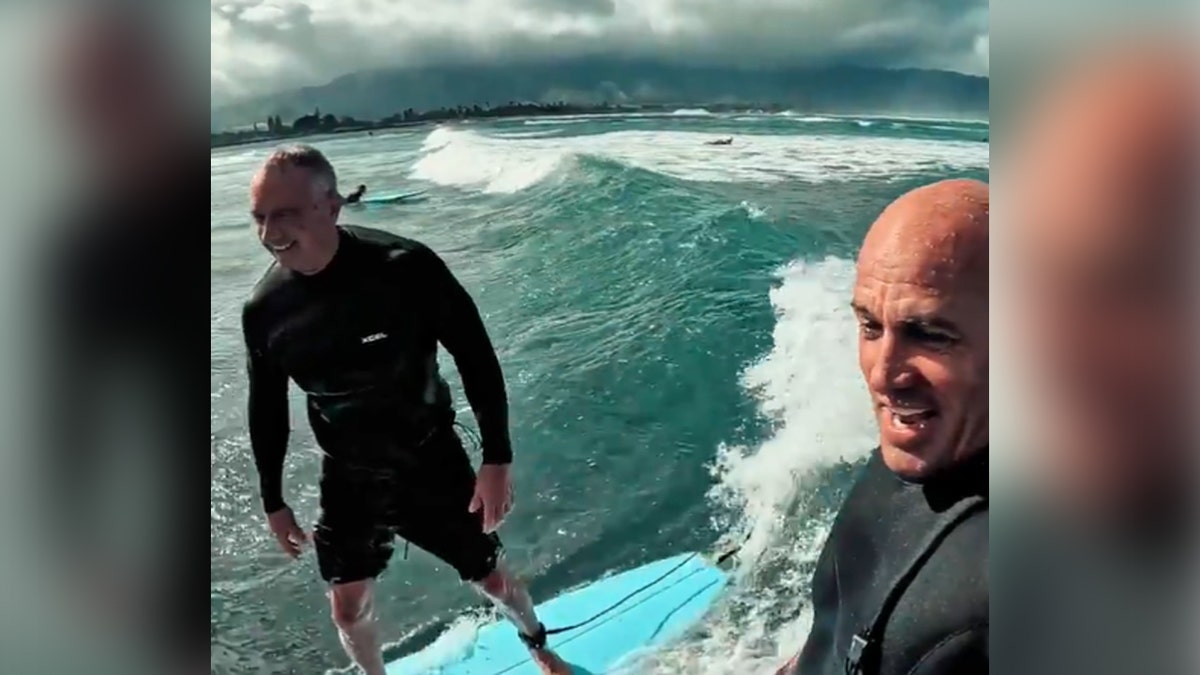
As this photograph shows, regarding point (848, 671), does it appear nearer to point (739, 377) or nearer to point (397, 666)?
point (739, 377)

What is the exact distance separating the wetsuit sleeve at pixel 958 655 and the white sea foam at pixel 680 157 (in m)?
0.58

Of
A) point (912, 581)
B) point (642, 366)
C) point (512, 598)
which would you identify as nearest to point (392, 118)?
point (642, 366)

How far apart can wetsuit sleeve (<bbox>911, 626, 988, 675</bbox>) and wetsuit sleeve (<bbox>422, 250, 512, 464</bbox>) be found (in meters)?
0.57

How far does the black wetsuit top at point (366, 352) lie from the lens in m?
1.42

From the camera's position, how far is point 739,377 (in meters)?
1.48

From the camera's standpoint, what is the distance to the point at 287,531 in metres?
1.46

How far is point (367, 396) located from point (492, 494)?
0.67 ft

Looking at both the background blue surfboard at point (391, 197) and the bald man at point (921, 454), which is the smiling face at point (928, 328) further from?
the background blue surfboard at point (391, 197)
